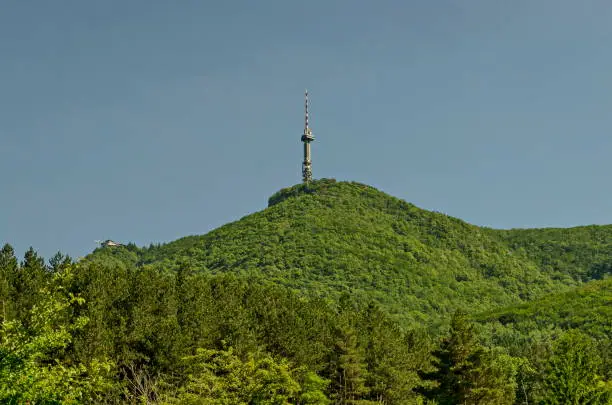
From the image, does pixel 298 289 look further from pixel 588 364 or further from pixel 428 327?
pixel 588 364

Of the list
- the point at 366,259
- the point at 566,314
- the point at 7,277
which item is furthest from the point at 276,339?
the point at 366,259

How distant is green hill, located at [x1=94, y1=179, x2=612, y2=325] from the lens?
144 m

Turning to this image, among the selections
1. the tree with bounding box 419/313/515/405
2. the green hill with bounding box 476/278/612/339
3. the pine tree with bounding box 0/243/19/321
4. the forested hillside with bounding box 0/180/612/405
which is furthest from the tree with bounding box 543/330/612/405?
the green hill with bounding box 476/278/612/339

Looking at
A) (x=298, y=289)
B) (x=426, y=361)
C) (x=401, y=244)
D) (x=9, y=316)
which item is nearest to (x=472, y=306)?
(x=401, y=244)

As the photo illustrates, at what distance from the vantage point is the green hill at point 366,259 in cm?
14400

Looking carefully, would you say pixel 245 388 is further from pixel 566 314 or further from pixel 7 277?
pixel 566 314

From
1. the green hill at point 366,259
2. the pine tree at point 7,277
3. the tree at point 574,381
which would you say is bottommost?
the tree at point 574,381

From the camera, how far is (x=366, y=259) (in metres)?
160

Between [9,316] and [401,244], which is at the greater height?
[401,244]

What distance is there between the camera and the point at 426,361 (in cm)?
7438

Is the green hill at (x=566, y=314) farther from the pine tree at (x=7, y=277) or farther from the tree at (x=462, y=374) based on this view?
the pine tree at (x=7, y=277)

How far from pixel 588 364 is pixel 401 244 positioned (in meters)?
112

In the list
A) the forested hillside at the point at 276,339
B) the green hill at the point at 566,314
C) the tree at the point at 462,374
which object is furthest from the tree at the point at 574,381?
the green hill at the point at 566,314

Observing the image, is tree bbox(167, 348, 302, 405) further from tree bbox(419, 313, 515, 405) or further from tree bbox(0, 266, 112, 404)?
tree bbox(419, 313, 515, 405)
